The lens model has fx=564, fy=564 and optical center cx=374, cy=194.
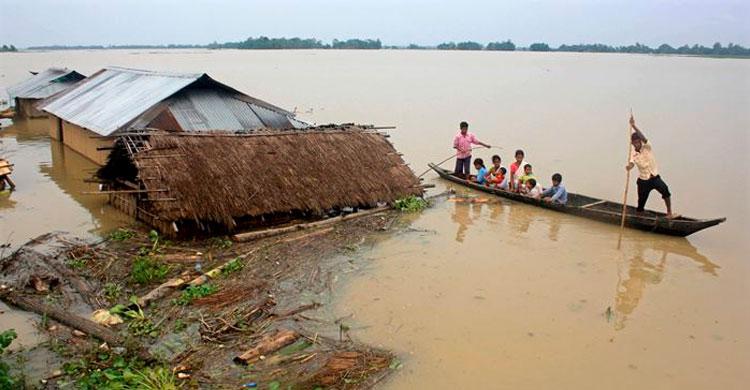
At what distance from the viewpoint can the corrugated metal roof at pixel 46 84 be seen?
20.9m

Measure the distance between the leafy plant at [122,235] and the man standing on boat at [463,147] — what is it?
6.67 metres

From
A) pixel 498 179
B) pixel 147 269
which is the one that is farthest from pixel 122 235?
pixel 498 179

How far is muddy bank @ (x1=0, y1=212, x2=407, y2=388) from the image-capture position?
16.0ft

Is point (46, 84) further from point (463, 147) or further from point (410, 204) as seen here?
point (410, 204)

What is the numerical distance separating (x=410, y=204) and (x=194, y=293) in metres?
4.93

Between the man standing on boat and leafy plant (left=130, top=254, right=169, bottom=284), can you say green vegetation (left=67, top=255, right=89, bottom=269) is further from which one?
the man standing on boat

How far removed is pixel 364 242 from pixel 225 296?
2763 millimetres

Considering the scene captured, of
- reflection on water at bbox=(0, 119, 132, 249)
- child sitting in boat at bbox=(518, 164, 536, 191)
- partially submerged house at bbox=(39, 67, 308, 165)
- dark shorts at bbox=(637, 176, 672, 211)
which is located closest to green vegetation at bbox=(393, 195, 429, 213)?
child sitting in boat at bbox=(518, 164, 536, 191)

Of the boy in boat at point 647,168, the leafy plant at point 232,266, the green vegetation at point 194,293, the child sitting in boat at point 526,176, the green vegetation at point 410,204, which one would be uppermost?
the boy in boat at point 647,168

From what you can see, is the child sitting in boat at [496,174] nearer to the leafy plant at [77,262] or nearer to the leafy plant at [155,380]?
the leafy plant at [77,262]

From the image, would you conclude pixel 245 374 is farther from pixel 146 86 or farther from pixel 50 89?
pixel 50 89

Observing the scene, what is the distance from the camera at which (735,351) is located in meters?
5.73

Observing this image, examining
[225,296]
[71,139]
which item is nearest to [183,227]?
[225,296]

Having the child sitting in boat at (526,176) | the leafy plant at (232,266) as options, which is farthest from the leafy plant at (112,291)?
the child sitting in boat at (526,176)
